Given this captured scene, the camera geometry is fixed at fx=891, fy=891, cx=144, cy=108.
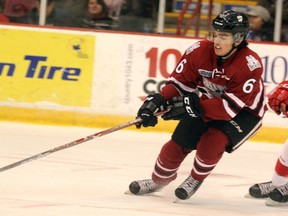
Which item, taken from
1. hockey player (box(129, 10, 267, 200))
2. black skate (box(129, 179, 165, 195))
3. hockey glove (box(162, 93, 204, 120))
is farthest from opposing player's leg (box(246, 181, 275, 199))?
hockey glove (box(162, 93, 204, 120))

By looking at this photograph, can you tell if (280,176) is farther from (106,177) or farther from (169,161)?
(106,177)

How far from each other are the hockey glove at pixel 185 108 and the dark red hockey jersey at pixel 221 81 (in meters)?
0.04

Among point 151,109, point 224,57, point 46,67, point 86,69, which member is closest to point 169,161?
point 151,109

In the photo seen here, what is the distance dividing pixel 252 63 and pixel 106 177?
1169 mm

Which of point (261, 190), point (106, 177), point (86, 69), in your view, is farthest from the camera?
point (86, 69)

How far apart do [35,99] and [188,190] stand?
8.93 ft

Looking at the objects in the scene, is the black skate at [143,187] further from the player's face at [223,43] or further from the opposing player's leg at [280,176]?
the player's face at [223,43]

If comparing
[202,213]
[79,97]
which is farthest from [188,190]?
[79,97]

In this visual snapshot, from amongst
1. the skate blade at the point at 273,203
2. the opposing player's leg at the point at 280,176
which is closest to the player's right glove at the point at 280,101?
the opposing player's leg at the point at 280,176

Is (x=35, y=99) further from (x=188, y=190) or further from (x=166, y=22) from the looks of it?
(x=188, y=190)

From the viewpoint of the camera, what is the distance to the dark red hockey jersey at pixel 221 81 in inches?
165

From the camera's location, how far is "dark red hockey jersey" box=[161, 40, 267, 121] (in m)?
4.20

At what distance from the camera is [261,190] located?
15.1ft

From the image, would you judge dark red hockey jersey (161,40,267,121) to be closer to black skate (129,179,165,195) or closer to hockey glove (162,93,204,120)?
hockey glove (162,93,204,120)
